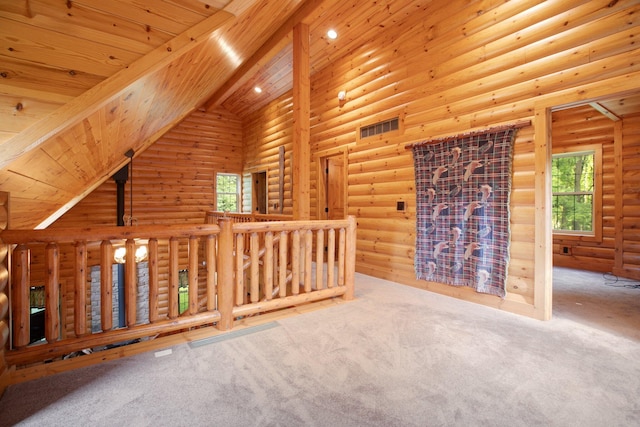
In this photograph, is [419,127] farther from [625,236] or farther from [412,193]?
[625,236]

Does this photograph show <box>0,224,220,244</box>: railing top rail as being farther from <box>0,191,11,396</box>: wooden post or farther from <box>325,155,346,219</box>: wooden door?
<box>325,155,346,219</box>: wooden door

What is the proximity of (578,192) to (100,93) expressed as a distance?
735cm

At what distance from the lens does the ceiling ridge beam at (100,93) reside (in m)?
1.47

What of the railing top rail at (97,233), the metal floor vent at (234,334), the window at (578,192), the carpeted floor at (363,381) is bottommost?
the carpeted floor at (363,381)

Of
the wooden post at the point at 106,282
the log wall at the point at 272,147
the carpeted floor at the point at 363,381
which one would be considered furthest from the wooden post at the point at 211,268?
the log wall at the point at 272,147

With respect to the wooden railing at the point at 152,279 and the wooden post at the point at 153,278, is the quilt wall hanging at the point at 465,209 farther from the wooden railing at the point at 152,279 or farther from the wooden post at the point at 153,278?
the wooden post at the point at 153,278

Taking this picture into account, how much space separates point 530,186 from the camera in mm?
3021

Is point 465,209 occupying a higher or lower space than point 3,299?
higher

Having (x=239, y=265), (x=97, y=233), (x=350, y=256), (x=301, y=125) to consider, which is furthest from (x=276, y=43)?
(x=97, y=233)

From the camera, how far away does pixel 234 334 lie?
2477 mm

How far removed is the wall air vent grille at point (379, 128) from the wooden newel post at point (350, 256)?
73.5 inches

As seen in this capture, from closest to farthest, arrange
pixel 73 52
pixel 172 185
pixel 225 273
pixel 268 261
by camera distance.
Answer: pixel 73 52
pixel 225 273
pixel 268 261
pixel 172 185

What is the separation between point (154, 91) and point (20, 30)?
156 centimetres

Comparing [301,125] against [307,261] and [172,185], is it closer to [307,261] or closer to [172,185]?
[307,261]
